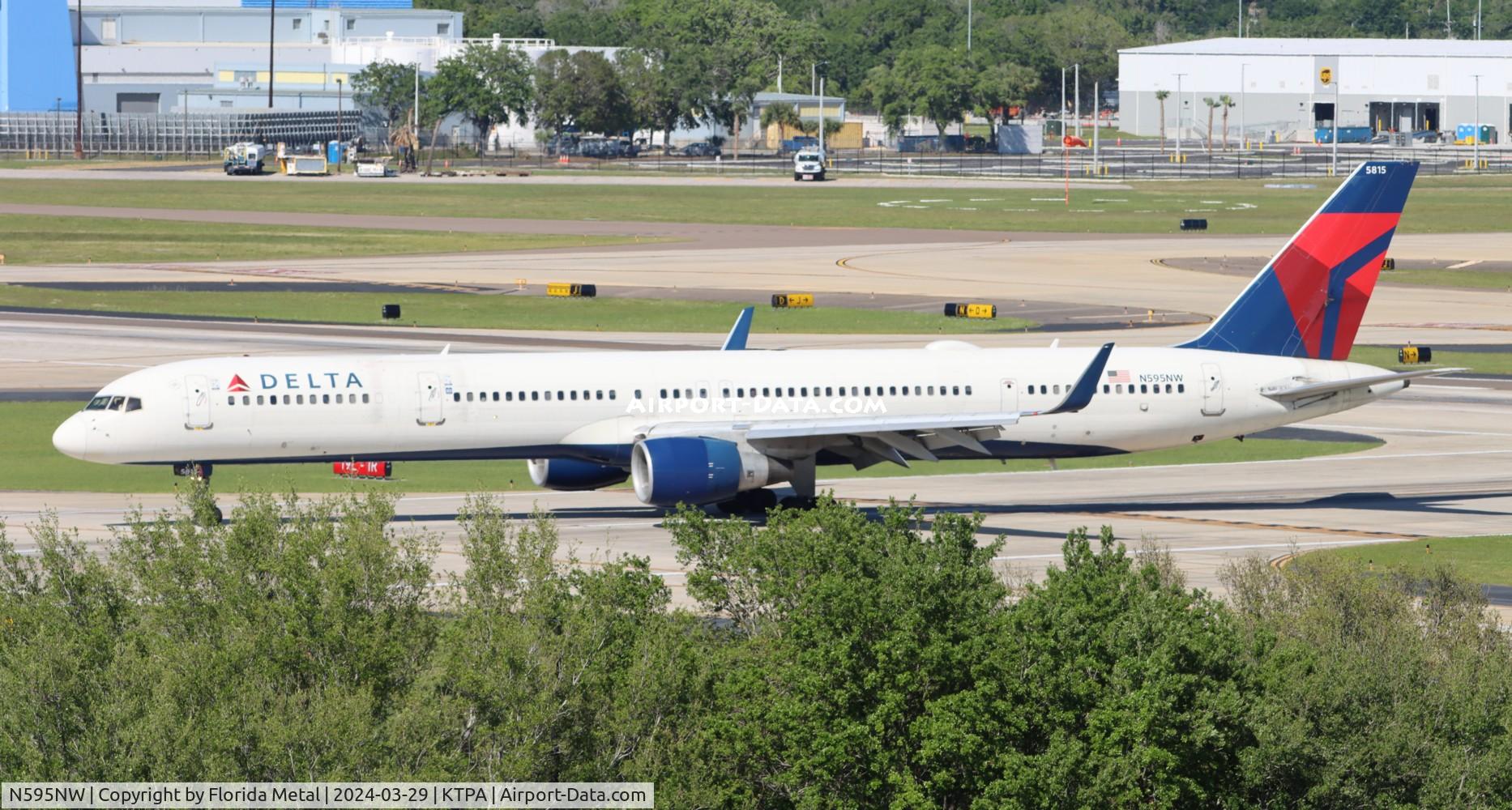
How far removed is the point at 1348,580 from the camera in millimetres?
36406

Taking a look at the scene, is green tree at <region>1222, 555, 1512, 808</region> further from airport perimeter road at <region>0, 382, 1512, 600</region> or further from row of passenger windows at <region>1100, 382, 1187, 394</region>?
Answer: row of passenger windows at <region>1100, 382, 1187, 394</region>

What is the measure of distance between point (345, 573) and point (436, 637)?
1.69 metres

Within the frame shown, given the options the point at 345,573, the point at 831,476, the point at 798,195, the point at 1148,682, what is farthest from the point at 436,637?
the point at 798,195

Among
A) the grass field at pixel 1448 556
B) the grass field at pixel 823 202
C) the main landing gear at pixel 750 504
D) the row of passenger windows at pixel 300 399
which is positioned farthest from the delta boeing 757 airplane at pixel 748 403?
the grass field at pixel 823 202

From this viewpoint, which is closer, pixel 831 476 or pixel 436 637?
Result: pixel 436 637

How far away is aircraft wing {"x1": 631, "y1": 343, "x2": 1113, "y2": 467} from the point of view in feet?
157

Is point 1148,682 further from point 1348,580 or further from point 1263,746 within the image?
point 1348,580

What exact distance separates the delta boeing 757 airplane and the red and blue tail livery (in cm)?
6

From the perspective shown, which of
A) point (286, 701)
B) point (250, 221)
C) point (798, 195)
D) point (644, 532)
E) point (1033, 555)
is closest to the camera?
point (286, 701)

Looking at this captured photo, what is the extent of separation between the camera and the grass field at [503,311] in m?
90.8

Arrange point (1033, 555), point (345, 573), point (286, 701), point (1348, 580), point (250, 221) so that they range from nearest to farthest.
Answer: point (286, 701)
point (345, 573)
point (1348, 580)
point (1033, 555)
point (250, 221)

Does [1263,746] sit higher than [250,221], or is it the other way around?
[250,221]

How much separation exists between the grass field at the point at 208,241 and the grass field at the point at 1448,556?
86.8 m

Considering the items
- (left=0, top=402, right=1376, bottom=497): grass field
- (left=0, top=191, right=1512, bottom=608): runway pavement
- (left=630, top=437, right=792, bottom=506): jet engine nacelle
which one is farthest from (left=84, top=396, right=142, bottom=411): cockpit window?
(left=630, top=437, right=792, bottom=506): jet engine nacelle
